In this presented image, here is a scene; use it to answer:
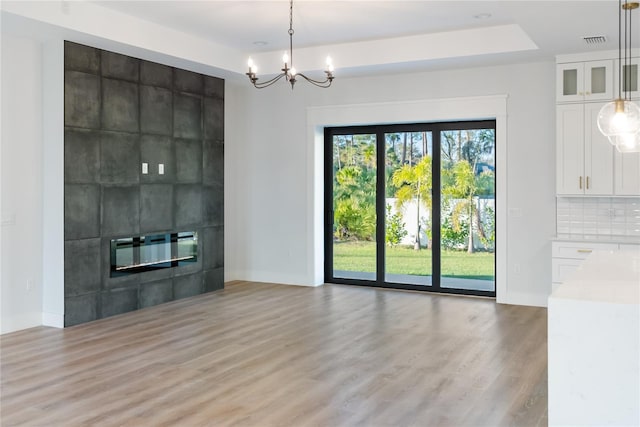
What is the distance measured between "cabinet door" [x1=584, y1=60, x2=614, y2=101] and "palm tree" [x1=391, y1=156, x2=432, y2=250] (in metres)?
2.16

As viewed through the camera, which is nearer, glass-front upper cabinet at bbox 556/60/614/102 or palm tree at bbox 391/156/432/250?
glass-front upper cabinet at bbox 556/60/614/102

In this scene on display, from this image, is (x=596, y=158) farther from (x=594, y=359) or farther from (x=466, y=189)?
(x=594, y=359)

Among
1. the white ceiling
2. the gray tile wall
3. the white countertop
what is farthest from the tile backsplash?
the gray tile wall

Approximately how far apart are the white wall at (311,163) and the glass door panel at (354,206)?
42cm

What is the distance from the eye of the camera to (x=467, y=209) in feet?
25.6

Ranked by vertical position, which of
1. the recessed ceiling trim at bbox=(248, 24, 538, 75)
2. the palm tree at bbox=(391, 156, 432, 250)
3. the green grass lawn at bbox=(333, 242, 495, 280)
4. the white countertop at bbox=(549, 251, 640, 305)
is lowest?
the green grass lawn at bbox=(333, 242, 495, 280)

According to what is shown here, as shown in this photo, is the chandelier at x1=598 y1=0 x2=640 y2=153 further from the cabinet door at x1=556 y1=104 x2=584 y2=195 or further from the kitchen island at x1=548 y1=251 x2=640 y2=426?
the cabinet door at x1=556 y1=104 x2=584 y2=195

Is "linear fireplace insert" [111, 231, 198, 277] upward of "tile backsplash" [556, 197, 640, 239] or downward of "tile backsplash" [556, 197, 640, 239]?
downward

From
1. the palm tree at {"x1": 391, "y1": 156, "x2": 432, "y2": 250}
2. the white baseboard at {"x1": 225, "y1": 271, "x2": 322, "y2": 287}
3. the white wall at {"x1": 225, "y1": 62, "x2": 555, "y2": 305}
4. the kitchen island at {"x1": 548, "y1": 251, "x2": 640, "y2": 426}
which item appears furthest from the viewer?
the white baseboard at {"x1": 225, "y1": 271, "x2": 322, "y2": 287}

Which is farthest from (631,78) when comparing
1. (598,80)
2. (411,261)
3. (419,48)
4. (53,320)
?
(53,320)

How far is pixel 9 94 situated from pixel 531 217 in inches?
228

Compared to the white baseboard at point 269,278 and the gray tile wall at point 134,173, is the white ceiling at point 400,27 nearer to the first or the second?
the gray tile wall at point 134,173

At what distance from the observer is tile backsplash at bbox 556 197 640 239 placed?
6684 mm

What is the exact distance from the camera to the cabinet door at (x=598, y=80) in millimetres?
6469
